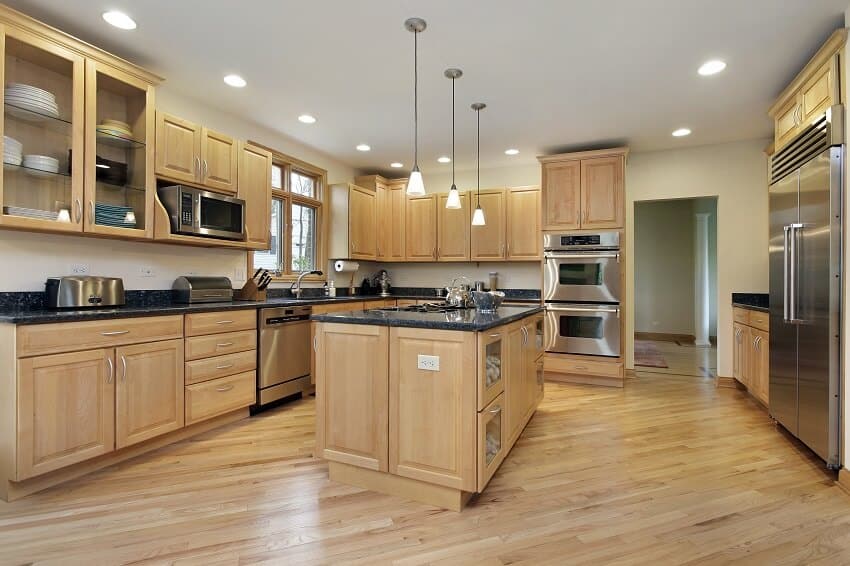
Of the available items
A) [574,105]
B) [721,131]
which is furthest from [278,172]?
[721,131]

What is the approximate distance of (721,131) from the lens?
4.34 metres

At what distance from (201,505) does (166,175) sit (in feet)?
7.33

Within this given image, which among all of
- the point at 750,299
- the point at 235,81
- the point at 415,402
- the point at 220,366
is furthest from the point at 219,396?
the point at 750,299

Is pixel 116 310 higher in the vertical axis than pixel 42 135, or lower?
lower

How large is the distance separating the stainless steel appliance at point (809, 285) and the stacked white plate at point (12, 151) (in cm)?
448

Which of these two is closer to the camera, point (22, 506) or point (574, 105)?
point (22, 506)

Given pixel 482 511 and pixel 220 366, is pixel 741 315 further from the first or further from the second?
pixel 220 366

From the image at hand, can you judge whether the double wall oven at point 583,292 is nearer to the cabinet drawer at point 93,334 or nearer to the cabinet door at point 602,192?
the cabinet door at point 602,192

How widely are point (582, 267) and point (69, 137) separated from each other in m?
4.43

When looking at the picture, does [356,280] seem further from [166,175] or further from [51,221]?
[51,221]

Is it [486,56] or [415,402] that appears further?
[486,56]

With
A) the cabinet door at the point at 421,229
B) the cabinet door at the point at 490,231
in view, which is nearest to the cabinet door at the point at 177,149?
the cabinet door at the point at 421,229

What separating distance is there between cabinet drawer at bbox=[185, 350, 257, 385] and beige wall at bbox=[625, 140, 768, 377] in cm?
406

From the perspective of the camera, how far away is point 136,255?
322 centimetres
